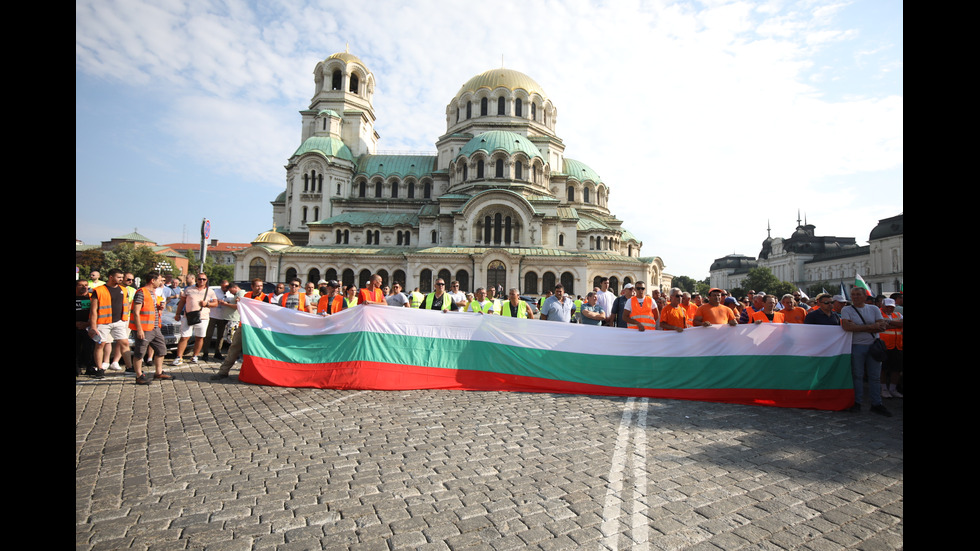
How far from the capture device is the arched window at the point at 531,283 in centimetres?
3775

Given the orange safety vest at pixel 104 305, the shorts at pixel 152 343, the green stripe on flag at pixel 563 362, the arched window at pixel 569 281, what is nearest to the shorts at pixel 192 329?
the orange safety vest at pixel 104 305

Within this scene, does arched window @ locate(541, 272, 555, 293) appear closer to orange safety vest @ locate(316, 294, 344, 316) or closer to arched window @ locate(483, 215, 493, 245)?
arched window @ locate(483, 215, 493, 245)

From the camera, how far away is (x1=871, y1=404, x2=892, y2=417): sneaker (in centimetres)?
674

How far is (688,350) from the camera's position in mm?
7727

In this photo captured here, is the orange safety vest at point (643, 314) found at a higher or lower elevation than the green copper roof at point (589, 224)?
lower

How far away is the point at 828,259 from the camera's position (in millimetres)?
85500

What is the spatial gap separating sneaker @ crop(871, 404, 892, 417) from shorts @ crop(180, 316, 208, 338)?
40.9 ft

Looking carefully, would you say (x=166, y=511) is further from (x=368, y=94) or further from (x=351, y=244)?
(x=368, y=94)

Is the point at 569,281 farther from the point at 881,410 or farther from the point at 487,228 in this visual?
the point at 881,410

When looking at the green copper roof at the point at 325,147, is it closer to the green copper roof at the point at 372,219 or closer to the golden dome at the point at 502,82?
the green copper roof at the point at 372,219

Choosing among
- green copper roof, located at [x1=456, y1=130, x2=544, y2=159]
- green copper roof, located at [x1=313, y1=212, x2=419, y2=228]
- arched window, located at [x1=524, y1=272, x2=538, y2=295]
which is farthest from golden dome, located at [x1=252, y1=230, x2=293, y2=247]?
arched window, located at [x1=524, y1=272, x2=538, y2=295]

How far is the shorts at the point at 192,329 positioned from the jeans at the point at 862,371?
12286 mm
